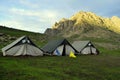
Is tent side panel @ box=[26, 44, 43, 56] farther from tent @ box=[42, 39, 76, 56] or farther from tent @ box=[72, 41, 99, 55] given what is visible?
tent @ box=[72, 41, 99, 55]

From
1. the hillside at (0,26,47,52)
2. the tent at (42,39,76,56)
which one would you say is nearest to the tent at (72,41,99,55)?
the tent at (42,39,76,56)

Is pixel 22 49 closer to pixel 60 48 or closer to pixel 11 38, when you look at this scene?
pixel 60 48

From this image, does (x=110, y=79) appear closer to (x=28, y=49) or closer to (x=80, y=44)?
(x=28, y=49)

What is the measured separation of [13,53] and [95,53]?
1179 inches

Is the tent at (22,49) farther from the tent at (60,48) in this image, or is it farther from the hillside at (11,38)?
the hillside at (11,38)

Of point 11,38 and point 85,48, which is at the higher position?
point 11,38

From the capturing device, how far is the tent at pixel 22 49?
49.0 metres

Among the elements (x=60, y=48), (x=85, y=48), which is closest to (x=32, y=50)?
(x=60, y=48)

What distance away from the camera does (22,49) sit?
1983 inches

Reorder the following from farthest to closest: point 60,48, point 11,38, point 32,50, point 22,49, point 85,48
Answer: point 11,38 < point 85,48 < point 60,48 < point 32,50 < point 22,49

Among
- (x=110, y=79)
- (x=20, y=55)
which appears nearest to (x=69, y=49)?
(x=20, y=55)

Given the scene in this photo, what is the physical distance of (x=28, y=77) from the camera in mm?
24672

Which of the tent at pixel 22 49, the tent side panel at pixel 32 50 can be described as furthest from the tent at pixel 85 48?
the tent at pixel 22 49

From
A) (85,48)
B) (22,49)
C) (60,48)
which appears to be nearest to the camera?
(22,49)
